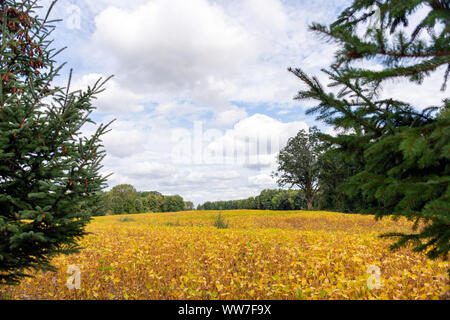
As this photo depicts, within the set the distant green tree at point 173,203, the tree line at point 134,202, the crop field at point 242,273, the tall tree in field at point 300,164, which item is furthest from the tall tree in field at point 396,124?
the distant green tree at point 173,203

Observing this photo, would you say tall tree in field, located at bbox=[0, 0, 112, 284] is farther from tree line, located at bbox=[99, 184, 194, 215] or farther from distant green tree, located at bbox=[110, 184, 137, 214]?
distant green tree, located at bbox=[110, 184, 137, 214]

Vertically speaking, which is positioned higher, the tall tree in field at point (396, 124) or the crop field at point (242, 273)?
the tall tree in field at point (396, 124)

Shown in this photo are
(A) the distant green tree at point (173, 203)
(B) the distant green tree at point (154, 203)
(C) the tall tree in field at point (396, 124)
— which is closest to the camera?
(C) the tall tree in field at point (396, 124)

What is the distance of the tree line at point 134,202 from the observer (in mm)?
62969

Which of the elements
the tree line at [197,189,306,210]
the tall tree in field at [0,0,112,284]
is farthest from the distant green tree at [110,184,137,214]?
the tall tree in field at [0,0,112,284]

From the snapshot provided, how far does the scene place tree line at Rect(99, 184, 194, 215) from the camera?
6297cm

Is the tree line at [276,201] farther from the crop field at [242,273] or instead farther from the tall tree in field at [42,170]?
the tall tree in field at [42,170]

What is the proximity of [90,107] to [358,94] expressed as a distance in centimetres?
361

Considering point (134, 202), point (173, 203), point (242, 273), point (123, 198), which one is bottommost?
point (173, 203)

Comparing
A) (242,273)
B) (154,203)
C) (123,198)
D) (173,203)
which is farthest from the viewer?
(173,203)

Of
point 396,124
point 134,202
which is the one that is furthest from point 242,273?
point 134,202

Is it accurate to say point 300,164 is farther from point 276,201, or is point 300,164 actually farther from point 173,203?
point 173,203

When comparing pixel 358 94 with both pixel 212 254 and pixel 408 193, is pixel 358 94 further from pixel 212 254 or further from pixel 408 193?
pixel 212 254

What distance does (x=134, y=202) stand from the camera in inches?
2603
